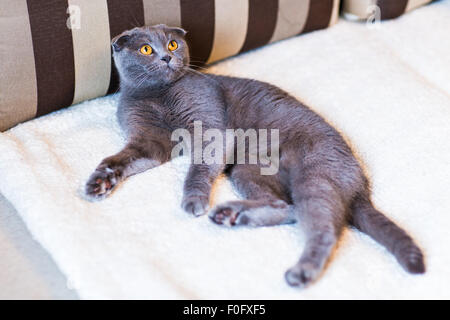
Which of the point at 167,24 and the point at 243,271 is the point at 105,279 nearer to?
the point at 243,271

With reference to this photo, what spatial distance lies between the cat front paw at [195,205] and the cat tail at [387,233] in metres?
0.34

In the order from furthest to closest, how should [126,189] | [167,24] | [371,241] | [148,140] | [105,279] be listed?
[167,24], [148,140], [126,189], [371,241], [105,279]

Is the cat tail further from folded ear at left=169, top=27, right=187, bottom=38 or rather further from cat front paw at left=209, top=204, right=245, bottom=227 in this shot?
folded ear at left=169, top=27, right=187, bottom=38

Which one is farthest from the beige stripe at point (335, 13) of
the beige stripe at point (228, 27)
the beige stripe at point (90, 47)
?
the beige stripe at point (90, 47)

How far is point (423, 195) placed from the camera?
1.21 m

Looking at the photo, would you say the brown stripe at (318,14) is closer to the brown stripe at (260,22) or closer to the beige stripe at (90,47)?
the brown stripe at (260,22)

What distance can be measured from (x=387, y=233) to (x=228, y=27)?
0.86 meters

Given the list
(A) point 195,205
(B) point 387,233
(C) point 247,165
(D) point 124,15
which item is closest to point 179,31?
(D) point 124,15

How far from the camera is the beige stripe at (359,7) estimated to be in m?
1.80

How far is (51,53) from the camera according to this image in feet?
4.34

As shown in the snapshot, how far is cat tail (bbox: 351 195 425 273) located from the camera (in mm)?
1001

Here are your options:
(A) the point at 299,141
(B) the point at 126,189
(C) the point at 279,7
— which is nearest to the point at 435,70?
(C) the point at 279,7

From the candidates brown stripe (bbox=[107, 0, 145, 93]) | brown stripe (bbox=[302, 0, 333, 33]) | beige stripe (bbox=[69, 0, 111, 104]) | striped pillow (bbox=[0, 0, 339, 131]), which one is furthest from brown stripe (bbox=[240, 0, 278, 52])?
beige stripe (bbox=[69, 0, 111, 104])

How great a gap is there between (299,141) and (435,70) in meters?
0.70
